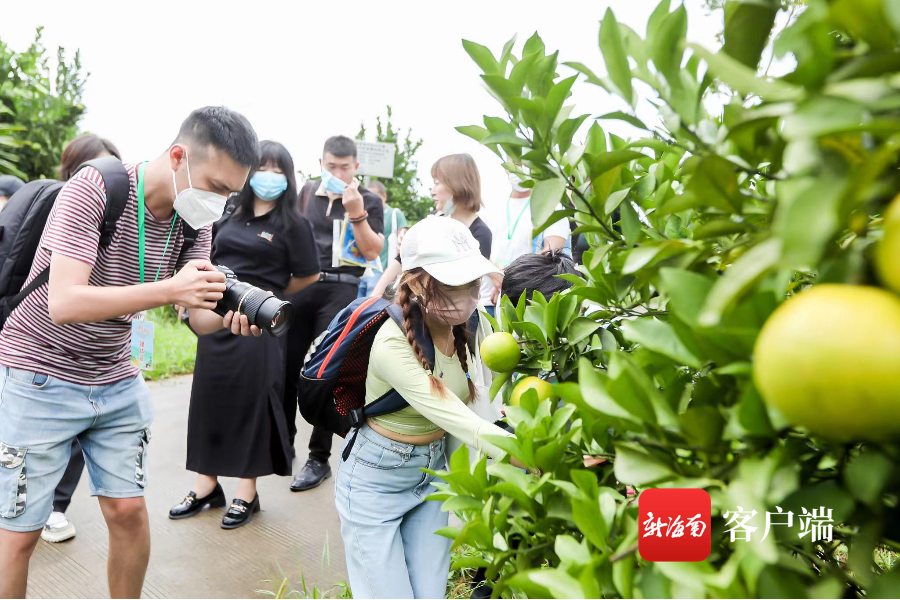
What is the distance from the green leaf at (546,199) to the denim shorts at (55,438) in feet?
5.56

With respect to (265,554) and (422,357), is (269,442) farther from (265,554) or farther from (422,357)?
(422,357)

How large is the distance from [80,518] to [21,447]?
1757 millimetres

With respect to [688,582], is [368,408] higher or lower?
lower

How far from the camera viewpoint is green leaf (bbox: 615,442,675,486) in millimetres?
735

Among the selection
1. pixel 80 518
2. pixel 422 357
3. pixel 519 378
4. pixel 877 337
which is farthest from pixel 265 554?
pixel 877 337

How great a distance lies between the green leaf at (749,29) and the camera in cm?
72

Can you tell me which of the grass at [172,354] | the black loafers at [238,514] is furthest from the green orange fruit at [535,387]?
the grass at [172,354]

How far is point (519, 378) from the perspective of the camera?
1530 millimetres

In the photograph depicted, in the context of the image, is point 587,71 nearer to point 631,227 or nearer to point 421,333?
point 631,227

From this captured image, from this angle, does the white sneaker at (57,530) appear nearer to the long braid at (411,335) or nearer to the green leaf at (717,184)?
the long braid at (411,335)

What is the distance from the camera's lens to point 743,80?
25.4 inches

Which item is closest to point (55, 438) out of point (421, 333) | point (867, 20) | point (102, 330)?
point (102, 330)

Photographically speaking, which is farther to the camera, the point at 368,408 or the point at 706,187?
the point at 368,408

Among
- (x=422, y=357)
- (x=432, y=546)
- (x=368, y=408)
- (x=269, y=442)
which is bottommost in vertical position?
(x=269, y=442)
